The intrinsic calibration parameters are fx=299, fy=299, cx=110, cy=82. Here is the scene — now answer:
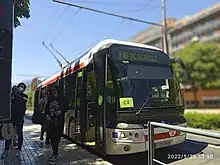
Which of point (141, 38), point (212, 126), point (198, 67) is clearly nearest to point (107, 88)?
point (212, 126)

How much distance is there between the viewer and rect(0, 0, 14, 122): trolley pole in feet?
16.9

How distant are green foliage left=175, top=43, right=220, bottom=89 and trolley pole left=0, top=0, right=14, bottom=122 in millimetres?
43319

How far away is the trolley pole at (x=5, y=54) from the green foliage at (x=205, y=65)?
142 ft

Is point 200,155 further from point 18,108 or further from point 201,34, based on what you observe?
point 201,34

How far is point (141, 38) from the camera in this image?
101m

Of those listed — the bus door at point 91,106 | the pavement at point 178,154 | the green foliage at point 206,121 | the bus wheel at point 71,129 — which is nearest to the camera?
the pavement at point 178,154

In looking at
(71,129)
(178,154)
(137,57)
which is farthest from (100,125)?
(71,129)

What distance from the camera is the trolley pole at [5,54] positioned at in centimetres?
515

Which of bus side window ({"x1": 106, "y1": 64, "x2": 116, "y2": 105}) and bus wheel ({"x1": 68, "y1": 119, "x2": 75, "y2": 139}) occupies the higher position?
bus side window ({"x1": 106, "y1": 64, "x2": 116, "y2": 105})

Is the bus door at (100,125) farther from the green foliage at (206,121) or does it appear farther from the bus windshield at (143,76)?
the green foliage at (206,121)

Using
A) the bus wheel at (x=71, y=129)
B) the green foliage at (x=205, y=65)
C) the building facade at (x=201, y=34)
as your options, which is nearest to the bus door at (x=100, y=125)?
the bus wheel at (x=71, y=129)

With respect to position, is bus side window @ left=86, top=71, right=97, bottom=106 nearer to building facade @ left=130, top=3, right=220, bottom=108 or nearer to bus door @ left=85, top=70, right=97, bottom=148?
bus door @ left=85, top=70, right=97, bottom=148

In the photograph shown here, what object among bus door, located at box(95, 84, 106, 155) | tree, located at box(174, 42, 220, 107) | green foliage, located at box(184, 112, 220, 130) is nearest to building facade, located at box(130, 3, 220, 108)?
tree, located at box(174, 42, 220, 107)

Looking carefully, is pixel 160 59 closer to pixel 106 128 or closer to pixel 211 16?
pixel 106 128
